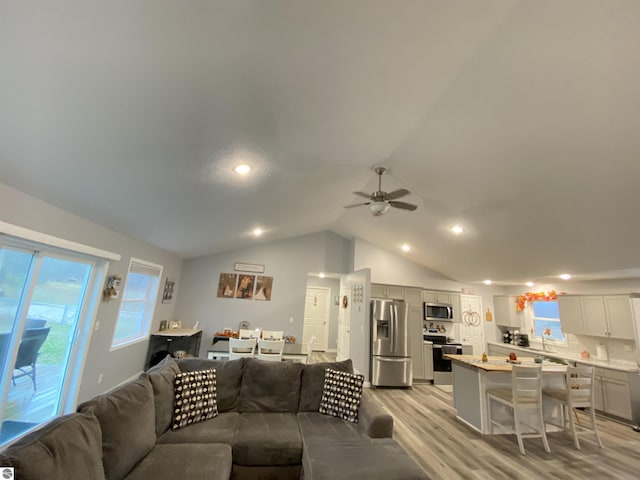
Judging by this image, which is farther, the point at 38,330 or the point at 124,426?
the point at 38,330

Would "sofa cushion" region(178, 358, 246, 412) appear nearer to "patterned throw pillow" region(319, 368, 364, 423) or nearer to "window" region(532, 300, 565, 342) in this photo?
"patterned throw pillow" region(319, 368, 364, 423)

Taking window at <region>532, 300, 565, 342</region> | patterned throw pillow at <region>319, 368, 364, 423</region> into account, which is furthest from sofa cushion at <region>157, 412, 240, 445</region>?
window at <region>532, 300, 565, 342</region>

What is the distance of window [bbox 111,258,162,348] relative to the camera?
14.1 ft

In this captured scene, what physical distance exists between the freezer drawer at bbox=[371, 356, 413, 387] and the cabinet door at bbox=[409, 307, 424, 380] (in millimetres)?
413

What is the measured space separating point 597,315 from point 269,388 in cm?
586

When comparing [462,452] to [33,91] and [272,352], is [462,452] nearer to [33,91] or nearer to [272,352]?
[272,352]

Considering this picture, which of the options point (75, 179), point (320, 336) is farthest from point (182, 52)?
point (320, 336)

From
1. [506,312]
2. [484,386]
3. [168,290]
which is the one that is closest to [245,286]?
[168,290]

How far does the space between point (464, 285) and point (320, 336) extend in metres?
4.47

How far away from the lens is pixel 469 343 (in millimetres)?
6578

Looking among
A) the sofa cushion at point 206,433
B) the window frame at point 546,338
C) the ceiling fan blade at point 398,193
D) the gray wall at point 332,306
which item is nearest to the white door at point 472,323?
the window frame at point 546,338

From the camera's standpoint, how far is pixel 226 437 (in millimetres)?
2225

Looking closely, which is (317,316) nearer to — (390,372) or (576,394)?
(390,372)

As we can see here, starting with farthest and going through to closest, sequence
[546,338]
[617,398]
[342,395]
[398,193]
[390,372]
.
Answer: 1. [546,338]
2. [390,372]
3. [617,398]
4. [398,193]
5. [342,395]
